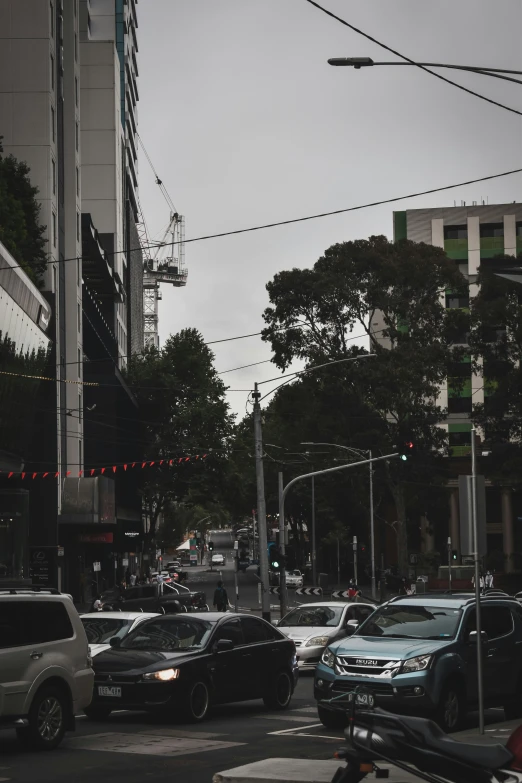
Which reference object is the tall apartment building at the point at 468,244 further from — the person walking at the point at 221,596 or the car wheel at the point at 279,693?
the car wheel at the point at 279,693

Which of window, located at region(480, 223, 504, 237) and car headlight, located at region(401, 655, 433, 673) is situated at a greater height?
window, located at region(480, 223, 504, 237)

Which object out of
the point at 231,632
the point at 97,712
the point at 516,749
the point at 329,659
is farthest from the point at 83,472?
the point at 516,749

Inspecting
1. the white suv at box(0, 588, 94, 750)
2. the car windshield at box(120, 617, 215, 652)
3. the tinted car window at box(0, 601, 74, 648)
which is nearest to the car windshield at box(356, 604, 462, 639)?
the car windshield at box(120, 617, 215, 652)

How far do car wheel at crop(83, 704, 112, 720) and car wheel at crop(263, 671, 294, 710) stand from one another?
253cm

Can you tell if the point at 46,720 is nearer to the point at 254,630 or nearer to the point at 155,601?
the point at 254,630

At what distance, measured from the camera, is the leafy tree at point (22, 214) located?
166 feet

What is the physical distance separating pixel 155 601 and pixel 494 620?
90.1 feet

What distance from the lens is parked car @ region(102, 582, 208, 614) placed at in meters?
41.8

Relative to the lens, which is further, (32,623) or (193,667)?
(193,667)

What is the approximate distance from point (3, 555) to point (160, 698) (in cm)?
2577

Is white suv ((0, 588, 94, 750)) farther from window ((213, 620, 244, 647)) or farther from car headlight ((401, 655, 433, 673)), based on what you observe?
car headlight ((401, 655, 433, 673))

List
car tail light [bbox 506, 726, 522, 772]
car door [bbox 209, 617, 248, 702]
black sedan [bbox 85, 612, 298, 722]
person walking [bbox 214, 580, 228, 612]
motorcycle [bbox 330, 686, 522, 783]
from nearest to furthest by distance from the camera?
motorcycle [bbox 330, 686, 522, 783] < car tail light [bbox 506, 726, 522, 772] < black sedan [bbox 85, 612, 298, 722] < car door [bbox 209, 617, 248, 702] < person walking [bbox 214, 580, 228, 612]

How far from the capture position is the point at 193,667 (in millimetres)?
16219

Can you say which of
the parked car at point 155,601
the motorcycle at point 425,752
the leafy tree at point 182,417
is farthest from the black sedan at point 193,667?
the leafy tree at point 182,417
